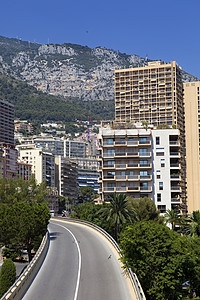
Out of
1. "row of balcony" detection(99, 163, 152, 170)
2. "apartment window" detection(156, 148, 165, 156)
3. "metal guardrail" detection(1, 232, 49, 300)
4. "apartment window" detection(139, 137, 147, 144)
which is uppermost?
"apartment window" detection(139, 137, 147, 144)

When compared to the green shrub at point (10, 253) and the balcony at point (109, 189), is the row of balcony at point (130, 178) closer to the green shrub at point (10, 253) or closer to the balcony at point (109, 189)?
the balcony at point (109, 189)

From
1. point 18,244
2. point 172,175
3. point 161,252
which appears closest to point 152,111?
point 172,175

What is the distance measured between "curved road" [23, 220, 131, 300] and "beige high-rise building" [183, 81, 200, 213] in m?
99.4

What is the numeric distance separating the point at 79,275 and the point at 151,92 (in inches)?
5651

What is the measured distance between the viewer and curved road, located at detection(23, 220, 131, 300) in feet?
126

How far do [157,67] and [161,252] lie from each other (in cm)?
14221

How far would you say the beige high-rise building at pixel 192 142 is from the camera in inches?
6447

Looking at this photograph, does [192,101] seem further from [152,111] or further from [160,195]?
[160,195]

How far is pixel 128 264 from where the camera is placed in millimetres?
46281

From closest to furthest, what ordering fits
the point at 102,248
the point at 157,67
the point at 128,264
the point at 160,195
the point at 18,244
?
the point at 128,264 < the point at 102,248 < the point at 18,244 < the point at 160,195 < the point at 157,67

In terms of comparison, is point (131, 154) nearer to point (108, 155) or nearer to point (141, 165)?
point (141, 165)

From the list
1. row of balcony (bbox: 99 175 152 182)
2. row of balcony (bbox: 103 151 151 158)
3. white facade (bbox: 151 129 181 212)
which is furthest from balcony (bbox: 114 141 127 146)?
row of balcony (bbox: 99 175 152 182)

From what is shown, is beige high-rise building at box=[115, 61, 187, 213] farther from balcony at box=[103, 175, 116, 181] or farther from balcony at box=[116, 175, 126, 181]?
balcony at box=[116, 175, 126, 181]

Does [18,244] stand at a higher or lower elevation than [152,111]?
lower
